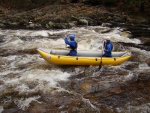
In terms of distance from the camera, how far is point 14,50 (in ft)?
35.2

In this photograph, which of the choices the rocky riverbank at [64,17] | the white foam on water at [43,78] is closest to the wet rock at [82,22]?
the rocky riverbank at [64,17]

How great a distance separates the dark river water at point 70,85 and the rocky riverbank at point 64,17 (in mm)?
5038

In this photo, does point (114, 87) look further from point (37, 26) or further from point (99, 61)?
point (37, 26)

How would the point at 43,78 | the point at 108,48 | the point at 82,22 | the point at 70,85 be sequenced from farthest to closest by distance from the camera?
1. the point at 82,22
2. the point at 108,48
3. the point at 43,78
4. the point at 70,85

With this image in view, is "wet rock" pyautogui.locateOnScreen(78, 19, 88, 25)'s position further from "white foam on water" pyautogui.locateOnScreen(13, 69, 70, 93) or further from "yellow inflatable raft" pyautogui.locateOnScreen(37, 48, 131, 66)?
"white foam on water" pyautogui.locateOnScreen(13, 69, 70, 93)

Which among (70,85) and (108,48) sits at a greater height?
(108,48)

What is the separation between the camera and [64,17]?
17.6m

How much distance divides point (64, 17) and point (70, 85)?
1108 centimetres

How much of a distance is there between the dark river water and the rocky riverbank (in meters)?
5.04

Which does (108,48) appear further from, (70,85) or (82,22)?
(82,22)

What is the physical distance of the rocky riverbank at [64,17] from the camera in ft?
52.3

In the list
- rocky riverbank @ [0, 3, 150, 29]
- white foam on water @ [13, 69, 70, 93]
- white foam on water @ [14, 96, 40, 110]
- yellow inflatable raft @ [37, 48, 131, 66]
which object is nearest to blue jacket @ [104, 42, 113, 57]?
yellow inflatable raft @ [37, 48, 131, 66]

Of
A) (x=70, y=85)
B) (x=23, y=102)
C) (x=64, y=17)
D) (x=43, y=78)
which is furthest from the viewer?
(x=64, y=17)

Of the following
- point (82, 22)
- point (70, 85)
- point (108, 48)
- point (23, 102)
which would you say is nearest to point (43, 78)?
point (70, 85)
